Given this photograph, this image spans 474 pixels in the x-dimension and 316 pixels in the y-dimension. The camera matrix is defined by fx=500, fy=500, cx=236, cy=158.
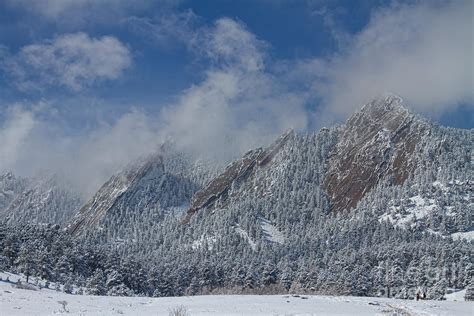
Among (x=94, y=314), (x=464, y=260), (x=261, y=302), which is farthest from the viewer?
(x=464, y=260)

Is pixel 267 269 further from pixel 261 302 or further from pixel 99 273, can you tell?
pixel 261 302

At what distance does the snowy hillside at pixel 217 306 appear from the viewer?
124 ft

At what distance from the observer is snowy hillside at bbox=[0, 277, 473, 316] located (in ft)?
124

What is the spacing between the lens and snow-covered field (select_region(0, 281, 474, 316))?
37.8m

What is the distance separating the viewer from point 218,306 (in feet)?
137

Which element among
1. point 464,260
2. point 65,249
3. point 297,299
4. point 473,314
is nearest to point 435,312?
point 473,314

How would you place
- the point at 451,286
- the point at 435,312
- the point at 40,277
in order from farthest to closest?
1. the point at 451,286
2. the point at 40,277
3. the point at 435,312

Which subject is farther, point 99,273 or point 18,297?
point 99,273

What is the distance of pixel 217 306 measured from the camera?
4166 centimetres

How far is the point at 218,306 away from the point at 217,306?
3.3 inches

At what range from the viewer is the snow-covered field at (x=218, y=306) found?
124 feet

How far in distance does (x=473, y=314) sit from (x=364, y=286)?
100 m

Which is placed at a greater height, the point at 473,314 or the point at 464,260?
the point at 464,260

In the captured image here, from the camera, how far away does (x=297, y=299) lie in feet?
157
